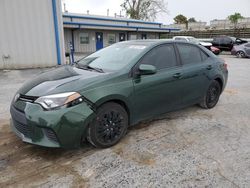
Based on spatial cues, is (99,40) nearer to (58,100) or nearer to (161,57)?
(161,57)

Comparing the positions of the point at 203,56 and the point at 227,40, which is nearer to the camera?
the point at 203,56

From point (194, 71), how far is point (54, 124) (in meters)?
2.80

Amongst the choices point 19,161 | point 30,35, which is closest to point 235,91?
point 19,161

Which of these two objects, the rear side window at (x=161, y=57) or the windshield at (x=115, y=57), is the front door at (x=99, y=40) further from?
the rear side window at (x=161, y=57)

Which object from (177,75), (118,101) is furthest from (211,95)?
(118,101)

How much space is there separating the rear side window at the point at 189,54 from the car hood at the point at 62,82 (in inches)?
68.1

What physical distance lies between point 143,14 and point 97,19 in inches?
813

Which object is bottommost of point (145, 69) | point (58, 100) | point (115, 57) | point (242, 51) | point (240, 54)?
point (240, 54)

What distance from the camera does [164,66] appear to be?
3.79 metres

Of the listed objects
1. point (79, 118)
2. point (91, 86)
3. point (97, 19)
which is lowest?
point (79, 118)

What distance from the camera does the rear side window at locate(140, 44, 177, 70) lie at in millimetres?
3608

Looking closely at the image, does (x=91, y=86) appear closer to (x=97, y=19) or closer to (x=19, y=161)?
(x=19, y=161)

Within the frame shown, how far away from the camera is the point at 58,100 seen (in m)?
2.70

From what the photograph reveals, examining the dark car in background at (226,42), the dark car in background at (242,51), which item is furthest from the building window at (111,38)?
the dark car in background at (242,51)
